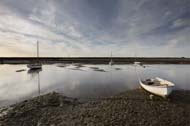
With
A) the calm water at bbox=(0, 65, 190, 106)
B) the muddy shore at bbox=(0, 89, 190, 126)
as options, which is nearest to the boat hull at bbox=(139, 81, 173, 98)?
the muddy shore at bbox=(0, 89, 190, 126)

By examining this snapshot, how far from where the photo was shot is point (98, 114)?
8000mm

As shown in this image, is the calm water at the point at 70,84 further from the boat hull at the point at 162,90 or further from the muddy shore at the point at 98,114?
the boat hull at the point at 162,90

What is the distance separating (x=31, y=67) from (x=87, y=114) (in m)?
33.1

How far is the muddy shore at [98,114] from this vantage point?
7.04 metres

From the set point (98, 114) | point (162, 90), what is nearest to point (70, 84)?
point (98, 114)

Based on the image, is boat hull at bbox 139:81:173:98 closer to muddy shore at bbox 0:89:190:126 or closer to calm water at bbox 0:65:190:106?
muddy shore at bbox 0:89:190:126

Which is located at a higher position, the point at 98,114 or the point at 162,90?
the point at 162,90

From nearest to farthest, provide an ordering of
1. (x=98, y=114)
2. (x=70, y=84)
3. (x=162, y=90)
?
(x=98, y=114)
(x=162, y=90)
(x=70, y=84)

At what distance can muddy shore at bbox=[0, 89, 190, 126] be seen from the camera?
7.04 m

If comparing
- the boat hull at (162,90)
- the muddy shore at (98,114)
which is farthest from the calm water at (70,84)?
the boat hull at (162,90)

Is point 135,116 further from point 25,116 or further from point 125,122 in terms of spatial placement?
point 25,116

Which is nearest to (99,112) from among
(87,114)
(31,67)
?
(87,114)

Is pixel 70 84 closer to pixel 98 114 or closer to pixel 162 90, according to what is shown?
pixel 98 114

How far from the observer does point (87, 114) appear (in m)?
8.05
